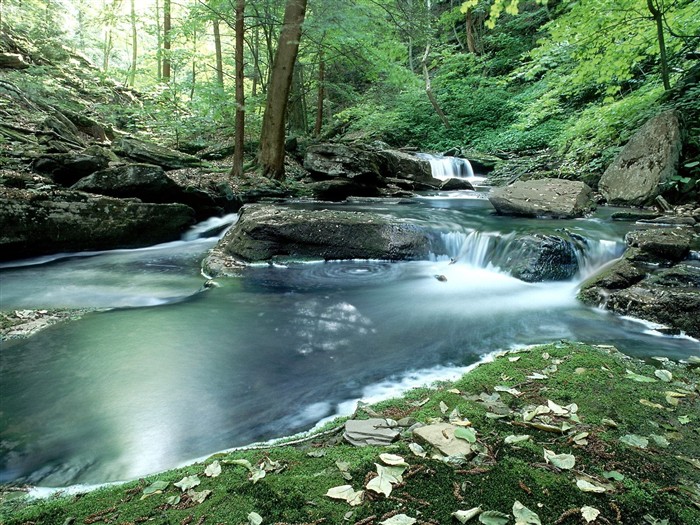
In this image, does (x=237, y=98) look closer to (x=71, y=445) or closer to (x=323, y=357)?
(x=323, y=357)

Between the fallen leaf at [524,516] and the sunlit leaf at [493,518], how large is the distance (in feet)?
0.14

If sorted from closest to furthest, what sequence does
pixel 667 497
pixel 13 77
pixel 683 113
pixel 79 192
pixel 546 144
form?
pixel 667 497
pixel 79 192
pixel 683 113
pixel 13 77
pixel 546 144

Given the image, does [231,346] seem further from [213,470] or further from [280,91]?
[280,91]

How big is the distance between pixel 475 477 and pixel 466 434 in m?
0.37

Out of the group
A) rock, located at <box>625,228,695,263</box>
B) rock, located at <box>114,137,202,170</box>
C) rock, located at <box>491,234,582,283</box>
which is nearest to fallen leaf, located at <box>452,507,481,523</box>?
rock, located at <box>625,228,695,263</box>

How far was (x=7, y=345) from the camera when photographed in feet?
14.0

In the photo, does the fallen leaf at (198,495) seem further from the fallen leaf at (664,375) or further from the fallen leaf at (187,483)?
the fallen leaf at (664,375)

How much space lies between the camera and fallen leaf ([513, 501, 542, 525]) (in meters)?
1.62

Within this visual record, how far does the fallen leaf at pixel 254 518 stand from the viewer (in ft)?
5.54

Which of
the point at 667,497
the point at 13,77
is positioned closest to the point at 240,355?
the point at 667,497

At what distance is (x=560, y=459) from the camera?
204 centimetres

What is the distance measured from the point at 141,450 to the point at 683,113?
11.4m

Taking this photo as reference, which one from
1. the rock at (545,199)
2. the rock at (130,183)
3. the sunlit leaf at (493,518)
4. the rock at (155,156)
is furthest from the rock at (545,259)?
the rock at (155,156)

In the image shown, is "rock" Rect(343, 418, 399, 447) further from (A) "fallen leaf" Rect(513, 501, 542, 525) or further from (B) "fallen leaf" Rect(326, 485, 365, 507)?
(A) "fallen leaf" Rect(513, 501, 542, 525)
